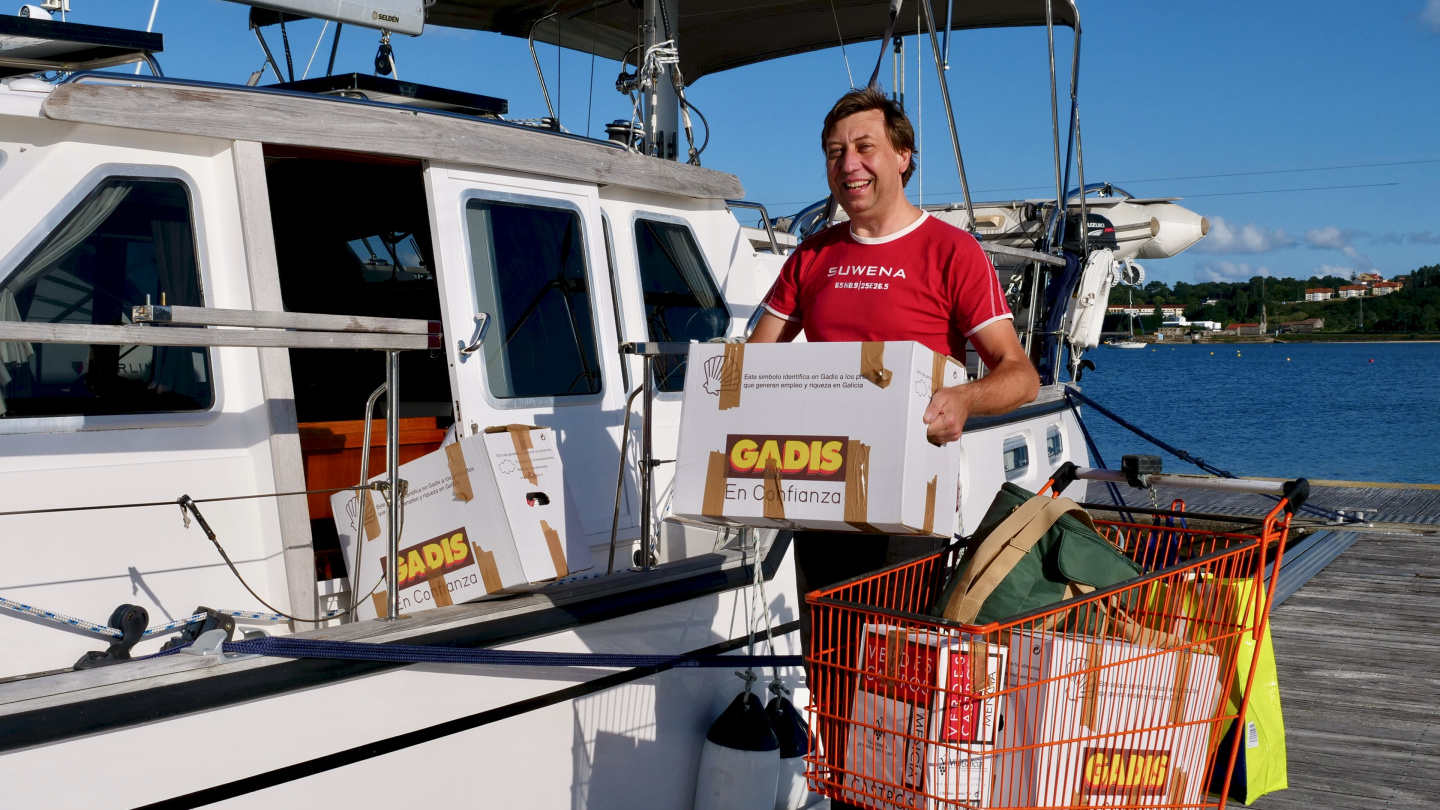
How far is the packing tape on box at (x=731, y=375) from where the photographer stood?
272 cm

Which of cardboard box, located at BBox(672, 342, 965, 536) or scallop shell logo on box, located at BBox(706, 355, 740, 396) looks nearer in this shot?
cardboard box, located at BBox(672, 342, 965, 536)

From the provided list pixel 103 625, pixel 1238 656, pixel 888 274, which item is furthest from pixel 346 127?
pixel 1238 656

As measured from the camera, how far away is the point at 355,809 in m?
3.03

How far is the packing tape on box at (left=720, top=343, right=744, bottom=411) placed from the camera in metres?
2.72

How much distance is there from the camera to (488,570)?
10.9ft

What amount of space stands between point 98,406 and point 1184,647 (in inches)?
114

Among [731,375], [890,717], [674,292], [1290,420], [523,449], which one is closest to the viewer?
[890,717]

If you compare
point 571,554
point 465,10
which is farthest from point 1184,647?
point 465,10

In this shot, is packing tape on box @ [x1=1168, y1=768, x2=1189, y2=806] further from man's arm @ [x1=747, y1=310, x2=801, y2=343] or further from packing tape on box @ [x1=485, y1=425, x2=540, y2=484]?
packing tape on box @ [x1=485, y1=425, x2=540, y2=484]

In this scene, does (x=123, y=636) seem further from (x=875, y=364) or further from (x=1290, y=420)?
(x=1290, y=420)

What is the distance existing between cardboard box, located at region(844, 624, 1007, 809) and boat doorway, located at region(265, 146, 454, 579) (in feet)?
8.71

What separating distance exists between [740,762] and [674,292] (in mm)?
1958

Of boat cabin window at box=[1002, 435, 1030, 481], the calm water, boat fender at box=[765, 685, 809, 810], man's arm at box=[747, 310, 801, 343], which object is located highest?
man's arm at box=[747, 310, 801, 343]

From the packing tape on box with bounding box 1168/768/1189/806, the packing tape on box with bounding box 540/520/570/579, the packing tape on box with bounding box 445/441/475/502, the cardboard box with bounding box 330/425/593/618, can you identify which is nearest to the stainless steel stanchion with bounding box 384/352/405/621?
the cardboard box with bounding box 330/425/593/618
